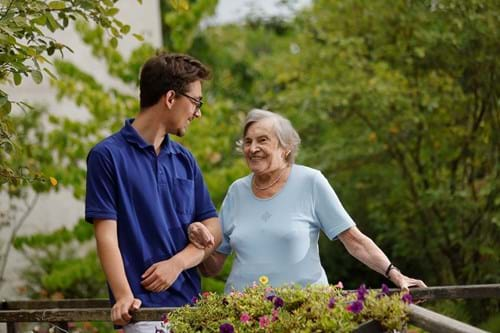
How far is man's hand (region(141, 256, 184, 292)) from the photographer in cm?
403

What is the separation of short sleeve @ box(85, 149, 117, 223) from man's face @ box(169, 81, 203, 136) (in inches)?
12.2

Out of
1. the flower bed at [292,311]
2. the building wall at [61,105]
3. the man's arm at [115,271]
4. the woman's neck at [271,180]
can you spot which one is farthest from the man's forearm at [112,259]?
the building wall at [61,105]

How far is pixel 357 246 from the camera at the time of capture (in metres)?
4.23

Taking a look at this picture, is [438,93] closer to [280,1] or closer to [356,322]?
[280,1]

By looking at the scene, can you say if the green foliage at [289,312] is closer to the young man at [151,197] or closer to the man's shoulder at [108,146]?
the young man at [151,197]

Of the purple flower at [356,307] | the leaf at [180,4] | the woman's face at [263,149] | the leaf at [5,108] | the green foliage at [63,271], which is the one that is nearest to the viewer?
the purple flower at [356,307]

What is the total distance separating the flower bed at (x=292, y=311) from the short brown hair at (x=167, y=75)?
0.85 m

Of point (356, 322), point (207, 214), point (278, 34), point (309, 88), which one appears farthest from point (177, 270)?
point (278, 34)

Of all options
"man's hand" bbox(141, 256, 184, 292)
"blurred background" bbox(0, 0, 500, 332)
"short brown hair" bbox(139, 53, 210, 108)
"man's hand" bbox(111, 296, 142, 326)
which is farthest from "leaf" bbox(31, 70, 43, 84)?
"blurred background" bbox(0, 0, 500, 332)

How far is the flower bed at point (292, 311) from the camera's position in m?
3.33

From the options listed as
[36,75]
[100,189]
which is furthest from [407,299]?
[36,75]

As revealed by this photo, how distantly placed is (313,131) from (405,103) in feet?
6.17

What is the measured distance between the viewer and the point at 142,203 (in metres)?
4.08

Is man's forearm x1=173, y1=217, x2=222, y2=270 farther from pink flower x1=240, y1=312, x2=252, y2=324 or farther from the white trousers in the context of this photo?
pink flower x1=240, y1=312, x2=252, y2=324
